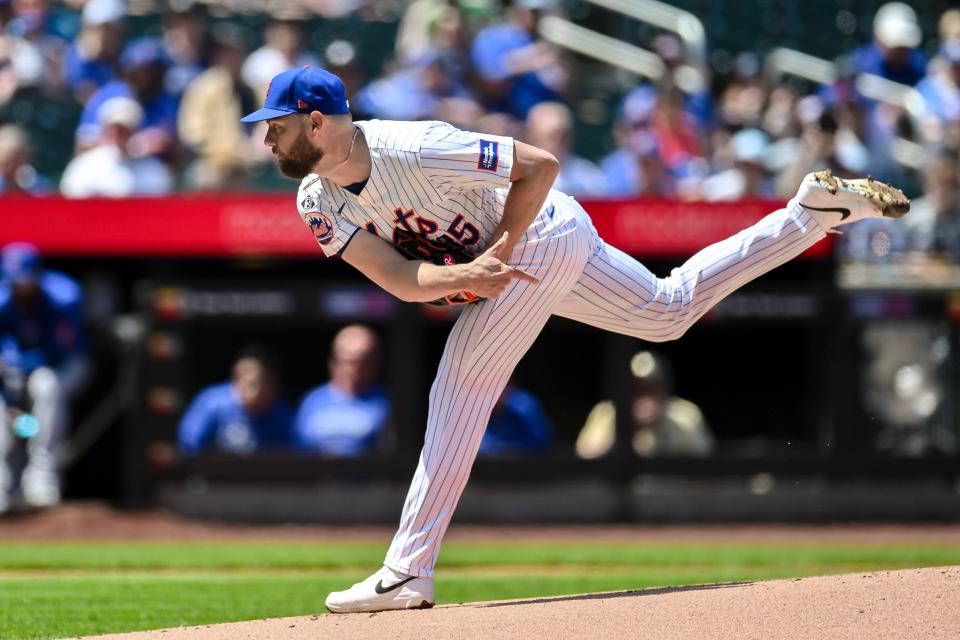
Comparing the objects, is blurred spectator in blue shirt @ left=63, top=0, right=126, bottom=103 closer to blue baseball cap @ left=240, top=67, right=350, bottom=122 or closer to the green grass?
the green grass

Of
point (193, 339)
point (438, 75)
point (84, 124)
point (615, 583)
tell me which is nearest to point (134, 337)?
point (193, 339)

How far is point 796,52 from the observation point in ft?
44.2

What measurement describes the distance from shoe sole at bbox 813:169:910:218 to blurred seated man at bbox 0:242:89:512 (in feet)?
20.2

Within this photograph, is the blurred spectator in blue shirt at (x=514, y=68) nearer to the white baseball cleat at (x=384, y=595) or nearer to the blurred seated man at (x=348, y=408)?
the blurred seated man at (x=348, y=408)

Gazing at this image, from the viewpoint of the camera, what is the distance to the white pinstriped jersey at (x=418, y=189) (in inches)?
189

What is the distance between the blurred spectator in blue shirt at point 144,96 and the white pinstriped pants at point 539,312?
6.50 metres

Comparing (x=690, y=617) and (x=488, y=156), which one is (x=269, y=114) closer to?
(x=488, y=156)

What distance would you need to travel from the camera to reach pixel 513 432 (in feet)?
32.5

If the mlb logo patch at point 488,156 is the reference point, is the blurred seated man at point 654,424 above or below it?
below

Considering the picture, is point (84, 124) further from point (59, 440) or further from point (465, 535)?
point (465, 535)

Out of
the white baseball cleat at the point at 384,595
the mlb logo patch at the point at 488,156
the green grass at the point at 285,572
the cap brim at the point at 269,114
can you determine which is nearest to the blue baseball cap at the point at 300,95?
the cap brim at the point at 269,114

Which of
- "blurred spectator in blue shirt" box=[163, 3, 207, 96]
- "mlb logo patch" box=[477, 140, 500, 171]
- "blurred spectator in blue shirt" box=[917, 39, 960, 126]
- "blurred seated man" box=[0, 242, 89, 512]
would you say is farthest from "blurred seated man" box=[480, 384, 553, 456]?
"mlb logo patch" box=[477, 140, 500, 171]

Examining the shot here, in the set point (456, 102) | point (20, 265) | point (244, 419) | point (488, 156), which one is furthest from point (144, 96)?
point (488, 156)

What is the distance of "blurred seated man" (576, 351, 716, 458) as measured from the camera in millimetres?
9953
